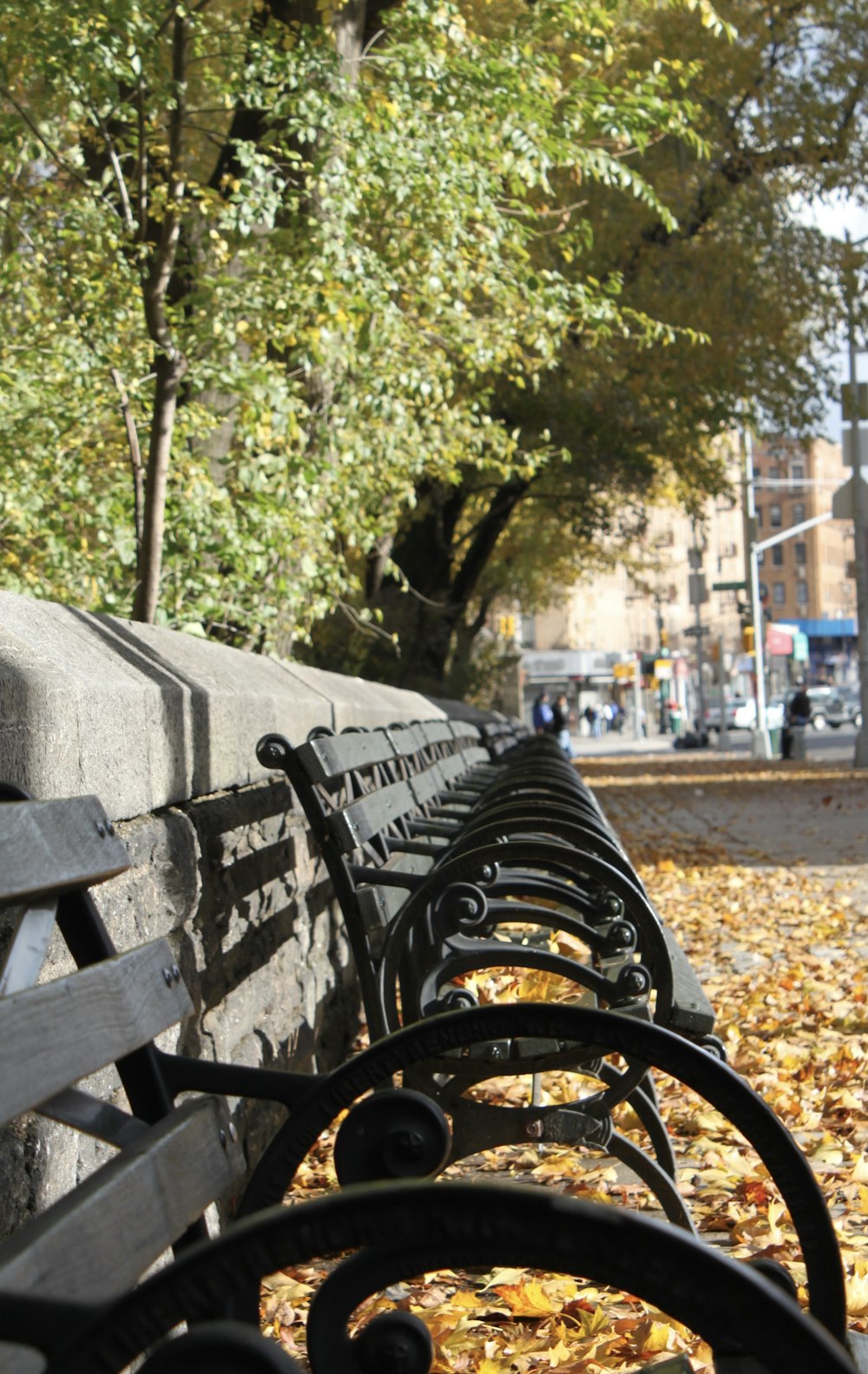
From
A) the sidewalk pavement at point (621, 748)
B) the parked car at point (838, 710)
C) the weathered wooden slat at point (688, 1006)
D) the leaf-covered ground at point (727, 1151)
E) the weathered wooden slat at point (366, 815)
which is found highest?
the weathered wooden slat at point (366, 815)

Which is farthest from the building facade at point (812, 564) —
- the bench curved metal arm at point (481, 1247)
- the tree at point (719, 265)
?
the bench curved metal arm at point (481, 1247)

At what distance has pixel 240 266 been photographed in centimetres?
895

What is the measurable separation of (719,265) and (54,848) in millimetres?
20066

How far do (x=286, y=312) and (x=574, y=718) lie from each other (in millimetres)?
87400

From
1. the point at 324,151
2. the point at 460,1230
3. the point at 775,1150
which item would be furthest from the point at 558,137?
the point at 460,1230

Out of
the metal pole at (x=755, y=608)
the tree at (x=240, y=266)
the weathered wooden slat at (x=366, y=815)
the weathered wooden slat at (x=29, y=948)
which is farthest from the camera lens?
the metal pole at (x=755, y=608)

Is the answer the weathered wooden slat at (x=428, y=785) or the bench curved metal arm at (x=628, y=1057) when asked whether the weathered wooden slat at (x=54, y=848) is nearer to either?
the bench curved metal arm at (x=628, y=1057)

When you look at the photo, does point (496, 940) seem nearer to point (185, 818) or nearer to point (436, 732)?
point (185, 818)

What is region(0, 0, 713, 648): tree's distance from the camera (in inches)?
295

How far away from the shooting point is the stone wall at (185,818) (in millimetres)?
2273

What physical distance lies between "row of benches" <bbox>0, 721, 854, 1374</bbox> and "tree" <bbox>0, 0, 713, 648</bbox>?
3.61m

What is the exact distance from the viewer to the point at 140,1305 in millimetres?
1162

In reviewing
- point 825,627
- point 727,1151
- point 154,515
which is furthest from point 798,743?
point 825,627

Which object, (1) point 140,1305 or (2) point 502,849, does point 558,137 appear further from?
(1) point 140,1305
